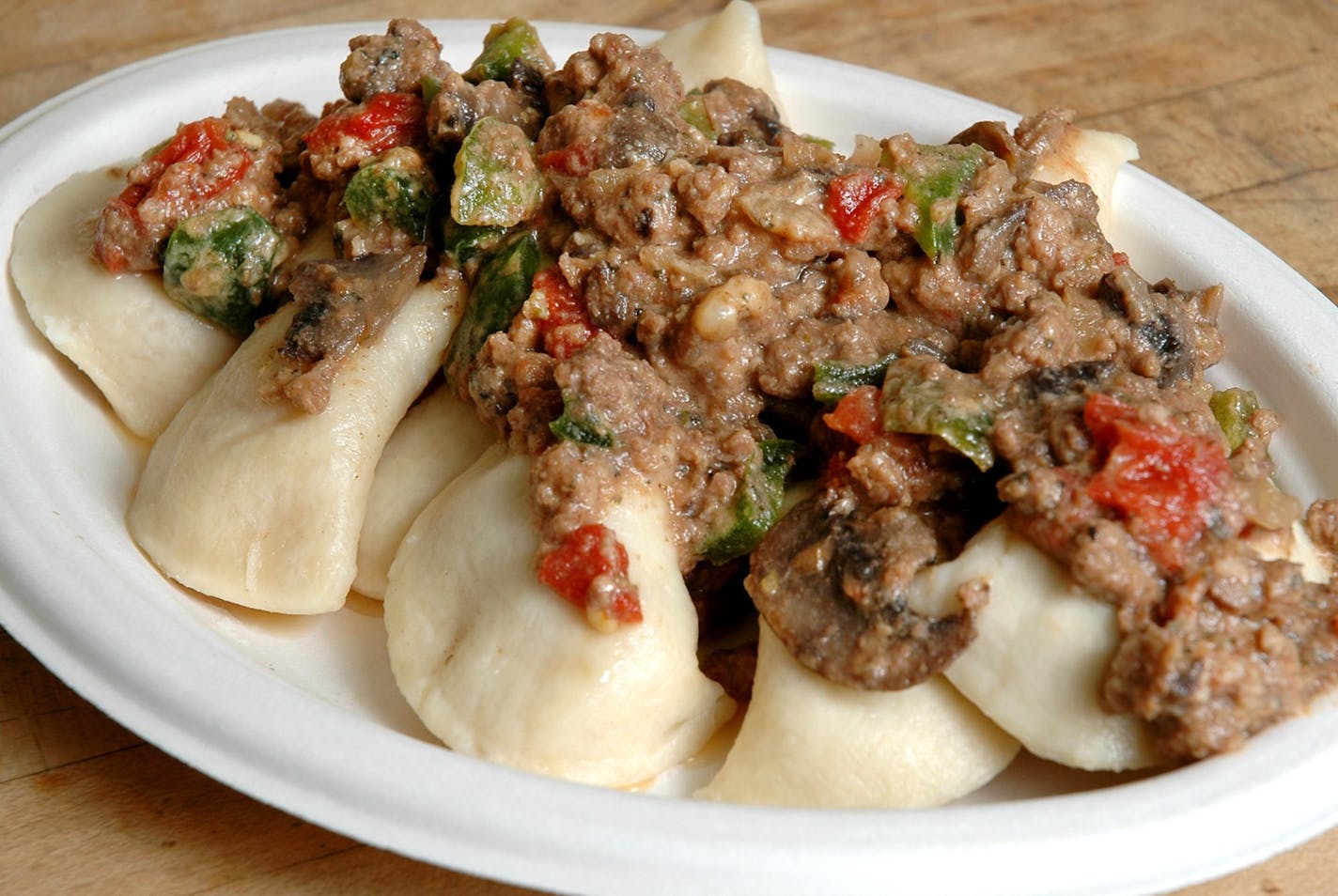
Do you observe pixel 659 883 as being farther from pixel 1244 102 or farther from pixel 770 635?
pixel 1244 102

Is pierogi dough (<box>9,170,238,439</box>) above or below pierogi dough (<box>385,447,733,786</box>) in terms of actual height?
above

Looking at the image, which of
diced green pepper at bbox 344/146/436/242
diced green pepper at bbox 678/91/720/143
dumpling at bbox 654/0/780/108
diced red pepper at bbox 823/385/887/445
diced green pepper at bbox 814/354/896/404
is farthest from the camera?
→ dumpling at bbox 654/0/780/108

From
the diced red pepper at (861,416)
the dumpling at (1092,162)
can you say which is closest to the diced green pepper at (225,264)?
the diced red pepper at (861,416)

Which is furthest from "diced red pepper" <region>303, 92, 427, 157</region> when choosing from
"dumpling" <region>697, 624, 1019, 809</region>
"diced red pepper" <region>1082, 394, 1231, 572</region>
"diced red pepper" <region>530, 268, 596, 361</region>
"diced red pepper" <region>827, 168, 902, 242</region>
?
"diced red pepper" <region>1082, 394, 1231, 572</region>

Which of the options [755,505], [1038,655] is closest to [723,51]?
[755,505]

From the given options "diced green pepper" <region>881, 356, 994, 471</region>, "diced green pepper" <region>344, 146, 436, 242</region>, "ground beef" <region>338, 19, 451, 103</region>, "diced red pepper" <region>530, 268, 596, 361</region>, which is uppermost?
"ground beef" <region>338, 19, 451, 103</region>

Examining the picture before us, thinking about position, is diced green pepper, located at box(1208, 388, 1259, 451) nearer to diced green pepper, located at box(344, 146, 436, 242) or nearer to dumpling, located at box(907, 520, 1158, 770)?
dumpling, located at box(907, 520, 1158, 770)

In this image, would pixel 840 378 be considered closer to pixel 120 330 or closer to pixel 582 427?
pixel 582 427
